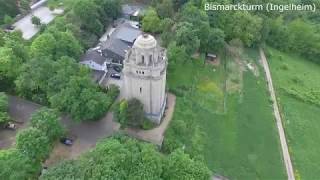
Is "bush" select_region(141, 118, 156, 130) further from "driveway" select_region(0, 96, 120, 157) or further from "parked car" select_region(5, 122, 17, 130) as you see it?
"parked car" select_region(5, 122, 17, 130)

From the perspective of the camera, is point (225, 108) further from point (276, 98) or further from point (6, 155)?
point (6, 155)

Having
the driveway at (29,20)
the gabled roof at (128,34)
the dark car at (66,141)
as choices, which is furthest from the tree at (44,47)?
the dark car at (66,141)

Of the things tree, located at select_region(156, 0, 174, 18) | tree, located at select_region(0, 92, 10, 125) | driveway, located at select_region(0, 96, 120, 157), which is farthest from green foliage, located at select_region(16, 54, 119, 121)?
tree, located at select_region(156, 0, 174, 18)

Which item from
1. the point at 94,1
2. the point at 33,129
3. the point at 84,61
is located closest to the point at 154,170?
the point at 33,129

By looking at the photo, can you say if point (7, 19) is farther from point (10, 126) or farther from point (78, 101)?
point (78, 101)

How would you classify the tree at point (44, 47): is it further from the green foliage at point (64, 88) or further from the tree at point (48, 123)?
the tree at point (48, 123)

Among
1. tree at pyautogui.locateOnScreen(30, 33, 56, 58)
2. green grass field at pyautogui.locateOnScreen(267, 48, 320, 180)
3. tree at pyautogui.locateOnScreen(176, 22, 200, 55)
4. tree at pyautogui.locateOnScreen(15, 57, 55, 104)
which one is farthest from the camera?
tree at pyautogui.locateOnScreen(176, 22, 200, 55)
